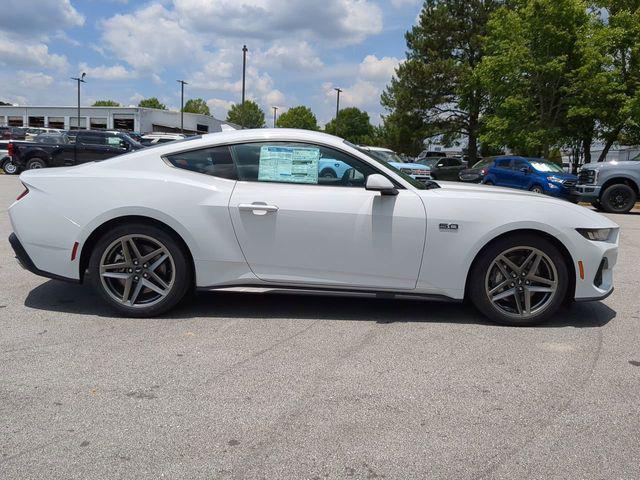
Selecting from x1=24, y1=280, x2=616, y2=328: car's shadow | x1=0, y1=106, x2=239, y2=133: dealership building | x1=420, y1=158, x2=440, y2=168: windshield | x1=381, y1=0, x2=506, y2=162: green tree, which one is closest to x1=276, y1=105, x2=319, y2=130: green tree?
x1=0, y1=106, x2=239, y2=133: dealership building

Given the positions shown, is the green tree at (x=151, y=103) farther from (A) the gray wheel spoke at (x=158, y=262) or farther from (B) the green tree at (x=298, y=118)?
(A) the gray wheel spoke at (x=158, y=262)

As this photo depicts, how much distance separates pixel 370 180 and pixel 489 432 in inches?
78.9

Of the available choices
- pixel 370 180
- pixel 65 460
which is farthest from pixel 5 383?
pixel 370 180

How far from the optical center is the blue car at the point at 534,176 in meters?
16.5

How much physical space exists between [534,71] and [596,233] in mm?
21453

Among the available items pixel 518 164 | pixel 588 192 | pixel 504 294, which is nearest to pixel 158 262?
pixel 504 294

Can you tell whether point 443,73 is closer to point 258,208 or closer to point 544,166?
point 544,166

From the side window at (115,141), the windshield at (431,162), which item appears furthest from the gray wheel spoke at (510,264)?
the windshield at (431,162)

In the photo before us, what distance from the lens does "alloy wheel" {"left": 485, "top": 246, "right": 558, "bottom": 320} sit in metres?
4.23

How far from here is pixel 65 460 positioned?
244 cm

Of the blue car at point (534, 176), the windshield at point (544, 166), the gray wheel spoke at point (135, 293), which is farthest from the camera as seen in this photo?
the windshield at point (544, 166)

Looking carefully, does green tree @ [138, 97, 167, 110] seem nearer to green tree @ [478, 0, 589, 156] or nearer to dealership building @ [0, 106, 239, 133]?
dealership building @ [0, 106, 239, 133]

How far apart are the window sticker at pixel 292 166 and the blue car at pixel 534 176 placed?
13.4 m

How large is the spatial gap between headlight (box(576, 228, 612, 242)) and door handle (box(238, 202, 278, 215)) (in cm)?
235
